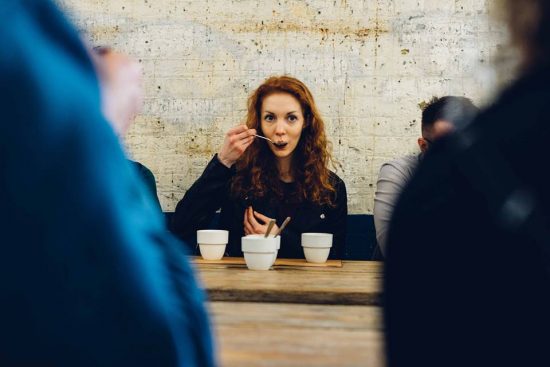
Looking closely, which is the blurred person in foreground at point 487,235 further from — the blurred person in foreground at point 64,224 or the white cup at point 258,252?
the white cup at point 258,252

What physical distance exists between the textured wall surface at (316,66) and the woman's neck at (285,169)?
26.2 inches

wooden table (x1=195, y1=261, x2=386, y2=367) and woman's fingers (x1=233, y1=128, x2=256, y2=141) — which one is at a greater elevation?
woman's fingers (x1=233, y1=128, x2=256, y2=141)

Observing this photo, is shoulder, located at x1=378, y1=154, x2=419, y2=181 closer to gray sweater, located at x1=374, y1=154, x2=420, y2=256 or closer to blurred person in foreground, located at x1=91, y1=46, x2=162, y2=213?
gray sweater, located at x1=374, y1=154, x2=420, y2=256

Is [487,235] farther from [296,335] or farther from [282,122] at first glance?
[282,122]

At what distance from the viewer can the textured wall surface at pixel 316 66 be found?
3982 millimetres

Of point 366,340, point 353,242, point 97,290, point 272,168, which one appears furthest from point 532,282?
point 353,242

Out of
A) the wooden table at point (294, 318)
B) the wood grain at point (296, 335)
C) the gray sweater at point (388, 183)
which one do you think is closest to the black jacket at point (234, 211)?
the gray sweater at point (388, 183)

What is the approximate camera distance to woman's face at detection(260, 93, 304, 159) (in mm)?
3343

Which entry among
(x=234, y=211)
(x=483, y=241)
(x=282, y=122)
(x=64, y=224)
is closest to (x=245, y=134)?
(x=282, y=122)

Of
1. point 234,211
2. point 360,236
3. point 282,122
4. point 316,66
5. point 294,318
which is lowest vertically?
point 360,236

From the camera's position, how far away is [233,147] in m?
3.20

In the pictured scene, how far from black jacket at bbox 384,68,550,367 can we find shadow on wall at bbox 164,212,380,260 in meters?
3.46

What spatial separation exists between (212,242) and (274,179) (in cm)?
79

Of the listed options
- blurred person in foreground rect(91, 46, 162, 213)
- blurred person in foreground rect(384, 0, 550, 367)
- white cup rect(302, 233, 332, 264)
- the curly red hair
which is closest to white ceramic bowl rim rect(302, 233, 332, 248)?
white cup rect(302, 233, 332, 264)
